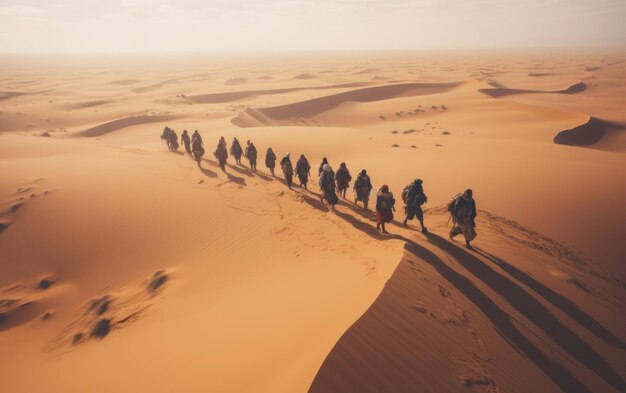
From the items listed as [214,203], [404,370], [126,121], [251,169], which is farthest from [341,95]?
[404,370]

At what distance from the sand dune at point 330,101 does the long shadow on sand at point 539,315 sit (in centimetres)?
2484

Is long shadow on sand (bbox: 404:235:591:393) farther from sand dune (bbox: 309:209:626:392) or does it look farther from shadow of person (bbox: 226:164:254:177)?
shadow of person (bbox: 226:164:254:177)

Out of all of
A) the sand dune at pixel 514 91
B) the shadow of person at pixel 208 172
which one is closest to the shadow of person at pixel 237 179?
the shadow of person at pixel 208 172

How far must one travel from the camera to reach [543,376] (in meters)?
4.71

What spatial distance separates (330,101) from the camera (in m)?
41.6

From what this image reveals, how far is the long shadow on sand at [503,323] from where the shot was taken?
15.7 feet

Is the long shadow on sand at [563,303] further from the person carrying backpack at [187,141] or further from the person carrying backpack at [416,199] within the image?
the person carrying backpack at [187,141]

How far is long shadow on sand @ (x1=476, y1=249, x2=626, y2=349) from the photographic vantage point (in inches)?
231

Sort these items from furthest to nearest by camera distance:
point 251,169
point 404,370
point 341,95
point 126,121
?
1. point 341,95
2. point 126,121
3. point 251,169
4. point 404,370

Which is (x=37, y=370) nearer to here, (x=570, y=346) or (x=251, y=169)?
(x=570, y=346)

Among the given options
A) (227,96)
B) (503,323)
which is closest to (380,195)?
(503,323)

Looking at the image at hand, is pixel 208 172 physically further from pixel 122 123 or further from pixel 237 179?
pixel 122 123

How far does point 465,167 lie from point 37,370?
43.4 ft

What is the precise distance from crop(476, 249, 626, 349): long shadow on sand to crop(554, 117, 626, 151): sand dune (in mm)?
18306
